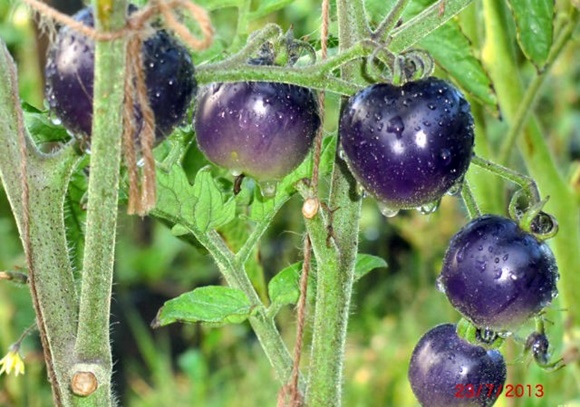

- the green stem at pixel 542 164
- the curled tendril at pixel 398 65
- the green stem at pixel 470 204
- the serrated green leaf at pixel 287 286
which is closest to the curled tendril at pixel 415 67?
the curled tendril at pixel 398 65

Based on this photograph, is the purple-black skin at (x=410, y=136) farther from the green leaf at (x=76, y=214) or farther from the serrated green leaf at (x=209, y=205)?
the green leaf at (x=76, y=214)

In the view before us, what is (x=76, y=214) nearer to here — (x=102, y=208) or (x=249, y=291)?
(x=249, y=291)

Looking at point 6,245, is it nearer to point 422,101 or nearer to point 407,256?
point 407,256

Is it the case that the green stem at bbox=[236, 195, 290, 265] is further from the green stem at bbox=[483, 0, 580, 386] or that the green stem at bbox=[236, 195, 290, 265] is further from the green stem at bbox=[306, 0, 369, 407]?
the green stem at bbox=[483, 0, 580, 386]

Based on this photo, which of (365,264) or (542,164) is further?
(542,164)

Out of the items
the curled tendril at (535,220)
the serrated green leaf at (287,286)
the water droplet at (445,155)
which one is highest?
the water droplet at (445,155)

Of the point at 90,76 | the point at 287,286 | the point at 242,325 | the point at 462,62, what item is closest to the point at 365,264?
the point at 287,286

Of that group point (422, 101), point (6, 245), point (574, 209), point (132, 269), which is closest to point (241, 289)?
point (422, 101)
